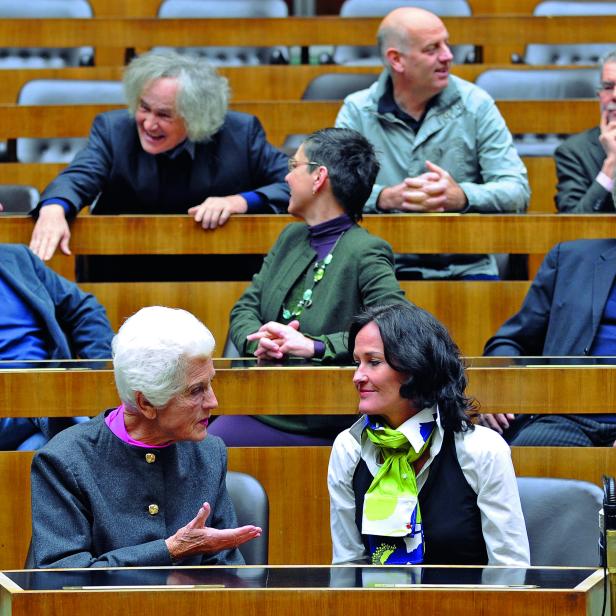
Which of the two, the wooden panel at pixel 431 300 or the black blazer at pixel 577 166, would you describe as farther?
the black blazer at pixel 577 166

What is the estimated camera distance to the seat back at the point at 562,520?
1744 mm

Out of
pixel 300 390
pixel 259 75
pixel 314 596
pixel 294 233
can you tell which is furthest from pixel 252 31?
pixel 314 596

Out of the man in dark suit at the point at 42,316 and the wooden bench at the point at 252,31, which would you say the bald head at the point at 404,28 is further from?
the man in dark suit at the point at 42,316

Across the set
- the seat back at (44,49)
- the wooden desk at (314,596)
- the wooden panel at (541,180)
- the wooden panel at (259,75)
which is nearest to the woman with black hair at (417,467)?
the wooden desk at (314,596)

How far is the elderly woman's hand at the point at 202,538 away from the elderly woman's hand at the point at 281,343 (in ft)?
1.86

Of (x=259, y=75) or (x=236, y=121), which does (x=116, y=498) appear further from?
(x=259, y=75)

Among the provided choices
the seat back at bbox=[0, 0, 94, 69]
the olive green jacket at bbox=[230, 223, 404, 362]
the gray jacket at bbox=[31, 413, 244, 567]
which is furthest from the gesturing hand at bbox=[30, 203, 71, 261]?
the seat back at bbox=[0, 0, 94, 69]

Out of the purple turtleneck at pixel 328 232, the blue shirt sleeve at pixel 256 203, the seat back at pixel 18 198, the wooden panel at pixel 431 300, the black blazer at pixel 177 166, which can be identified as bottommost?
the wooden panel at pixel 431 300

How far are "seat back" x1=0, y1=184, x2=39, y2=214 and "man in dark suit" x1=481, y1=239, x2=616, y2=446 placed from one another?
1205 millimetres

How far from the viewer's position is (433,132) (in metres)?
2.94

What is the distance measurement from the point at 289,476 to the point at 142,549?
46 cm

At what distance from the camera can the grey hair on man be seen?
2.83 metres

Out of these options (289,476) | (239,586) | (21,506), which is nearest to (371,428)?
(289,476)

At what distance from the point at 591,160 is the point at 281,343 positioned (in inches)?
44.0
